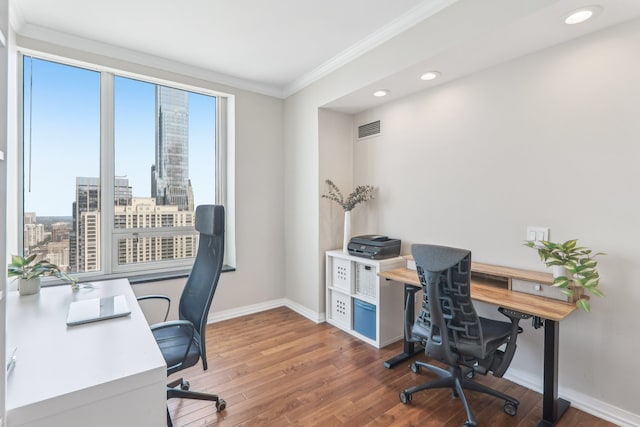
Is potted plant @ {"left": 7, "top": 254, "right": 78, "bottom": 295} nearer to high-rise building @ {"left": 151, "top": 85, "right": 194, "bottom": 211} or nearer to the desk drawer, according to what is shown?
high-rise building @ {"left": 151, "top": 85, "right": 194, "bottom": 211}

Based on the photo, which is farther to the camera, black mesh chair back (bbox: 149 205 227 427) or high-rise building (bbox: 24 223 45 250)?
high-rise building (bbox: 24 223 45 250)

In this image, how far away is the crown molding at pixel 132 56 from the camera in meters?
2.47

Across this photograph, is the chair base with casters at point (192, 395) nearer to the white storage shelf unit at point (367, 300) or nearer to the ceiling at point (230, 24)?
the white storage shelf unit at point (367, 300)

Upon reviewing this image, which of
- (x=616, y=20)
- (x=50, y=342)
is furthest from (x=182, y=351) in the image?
(x=616, y=20)

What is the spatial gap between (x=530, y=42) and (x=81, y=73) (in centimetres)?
368

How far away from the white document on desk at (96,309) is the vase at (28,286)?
1.41 feet

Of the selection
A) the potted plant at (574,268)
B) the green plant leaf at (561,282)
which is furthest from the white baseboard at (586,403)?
the green plant leaf at (561,282)

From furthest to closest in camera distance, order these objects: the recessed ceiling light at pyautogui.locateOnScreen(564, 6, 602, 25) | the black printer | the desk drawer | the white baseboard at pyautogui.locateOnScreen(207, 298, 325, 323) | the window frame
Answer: the white baseboard at pyautogui.locateOnScreen(207, 298, 325, 323), the black printer, the window frame, the desk drawer, the recessed ceiling light at pyautogui.locateOnScreen(564, 6, 602, 25)

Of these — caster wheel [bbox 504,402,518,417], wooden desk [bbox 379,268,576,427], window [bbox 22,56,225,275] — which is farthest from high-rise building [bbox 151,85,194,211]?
caster wheel [bbox 504,402,518,417]

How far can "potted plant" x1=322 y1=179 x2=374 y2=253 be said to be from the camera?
3.21 meters

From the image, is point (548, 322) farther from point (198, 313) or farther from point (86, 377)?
point (86, 377)

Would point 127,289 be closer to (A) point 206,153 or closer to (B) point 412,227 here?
(A) point 206,153

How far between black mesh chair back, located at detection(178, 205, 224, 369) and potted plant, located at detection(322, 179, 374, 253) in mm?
1540

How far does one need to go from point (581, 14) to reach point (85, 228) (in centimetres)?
404
